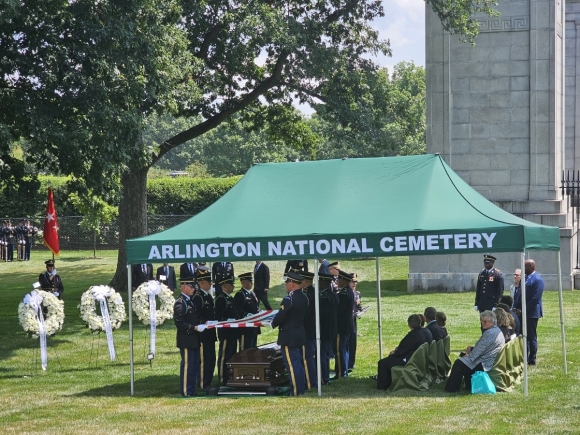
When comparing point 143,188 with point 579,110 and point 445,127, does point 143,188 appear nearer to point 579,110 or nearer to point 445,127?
point 445,127

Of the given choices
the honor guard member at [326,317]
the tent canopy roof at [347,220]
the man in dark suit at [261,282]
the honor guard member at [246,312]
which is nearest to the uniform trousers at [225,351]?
the honor guard member at [246,312]

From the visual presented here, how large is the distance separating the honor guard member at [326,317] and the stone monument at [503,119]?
579 inches

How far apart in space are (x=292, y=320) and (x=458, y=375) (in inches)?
93.8

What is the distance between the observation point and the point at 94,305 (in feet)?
58.6

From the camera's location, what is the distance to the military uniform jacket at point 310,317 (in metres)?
14.4

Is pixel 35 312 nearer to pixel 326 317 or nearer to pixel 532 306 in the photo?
pixel 326 317

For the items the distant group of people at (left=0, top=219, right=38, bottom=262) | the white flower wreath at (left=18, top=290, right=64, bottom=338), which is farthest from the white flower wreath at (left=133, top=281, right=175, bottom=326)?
the distant group of people at (left=0, top=219, right=38, bottom=262)

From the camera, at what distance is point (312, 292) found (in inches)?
569

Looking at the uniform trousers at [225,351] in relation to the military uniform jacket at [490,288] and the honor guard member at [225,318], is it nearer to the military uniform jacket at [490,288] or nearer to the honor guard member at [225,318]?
the honor guard member at [225,318]

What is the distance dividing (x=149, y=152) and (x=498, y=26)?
1188 cm

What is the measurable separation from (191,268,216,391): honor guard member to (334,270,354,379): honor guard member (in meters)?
1.97

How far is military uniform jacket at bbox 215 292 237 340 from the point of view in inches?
601

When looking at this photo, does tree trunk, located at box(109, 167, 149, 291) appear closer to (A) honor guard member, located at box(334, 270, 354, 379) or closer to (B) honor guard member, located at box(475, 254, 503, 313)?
(B) honor guard member, located at box(475, 254, 503, 313)

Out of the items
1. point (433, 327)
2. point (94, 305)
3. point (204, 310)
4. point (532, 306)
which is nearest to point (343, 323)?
point (433, 327)
